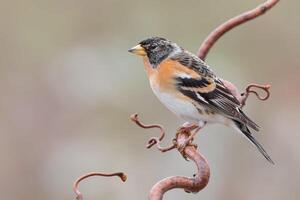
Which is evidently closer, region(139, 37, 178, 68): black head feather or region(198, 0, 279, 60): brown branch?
region(198, 0, 279, 60): brown branch

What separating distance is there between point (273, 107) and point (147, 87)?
0.86m

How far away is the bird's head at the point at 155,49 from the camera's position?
2.96m

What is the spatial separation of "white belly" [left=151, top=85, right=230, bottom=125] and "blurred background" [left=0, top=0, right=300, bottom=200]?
4.82ft

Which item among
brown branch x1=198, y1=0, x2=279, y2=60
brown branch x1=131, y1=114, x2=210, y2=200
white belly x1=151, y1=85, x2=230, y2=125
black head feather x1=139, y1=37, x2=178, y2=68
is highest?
brown branch x1=198, y1=0, x2=279, y2=60

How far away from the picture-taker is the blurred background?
4.79 meters

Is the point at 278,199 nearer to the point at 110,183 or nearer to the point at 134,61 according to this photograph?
the point at 110,183

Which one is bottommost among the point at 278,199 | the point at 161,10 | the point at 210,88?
the point at 278,199

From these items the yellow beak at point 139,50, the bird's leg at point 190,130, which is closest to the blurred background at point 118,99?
the yellow beak at point 139,50

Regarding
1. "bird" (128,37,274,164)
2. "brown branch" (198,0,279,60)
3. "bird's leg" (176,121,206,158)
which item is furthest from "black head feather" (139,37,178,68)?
"brown branch" (198,0,279,60)

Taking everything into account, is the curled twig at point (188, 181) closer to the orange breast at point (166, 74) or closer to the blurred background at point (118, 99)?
the orange breast at point (166, 74)

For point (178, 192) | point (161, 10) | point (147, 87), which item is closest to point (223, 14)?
point (161, 10)

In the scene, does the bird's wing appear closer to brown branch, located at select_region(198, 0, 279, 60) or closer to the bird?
the bird

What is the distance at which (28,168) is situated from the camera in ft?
16.1

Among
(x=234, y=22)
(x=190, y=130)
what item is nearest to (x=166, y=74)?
(x=190, y=130)
